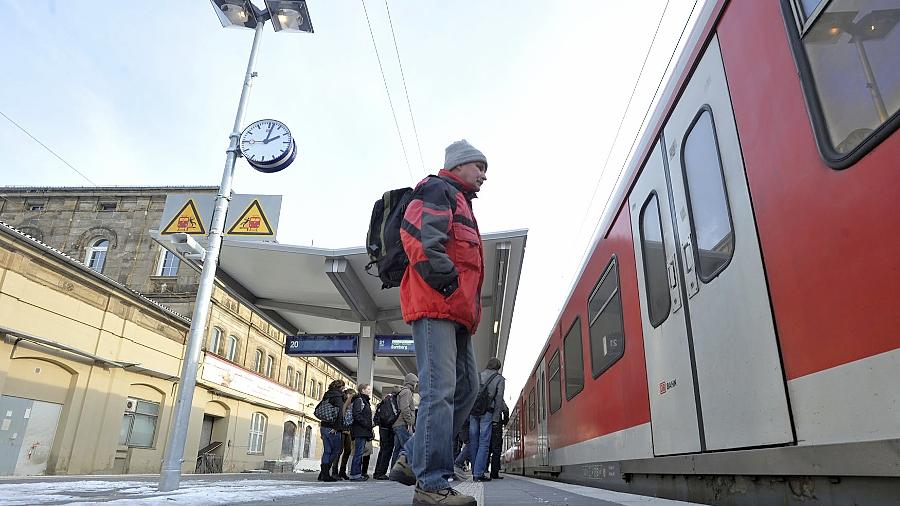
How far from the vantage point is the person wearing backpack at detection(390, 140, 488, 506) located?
101 inches

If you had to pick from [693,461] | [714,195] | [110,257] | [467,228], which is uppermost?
[110,257]

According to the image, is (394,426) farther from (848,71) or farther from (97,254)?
(97,254)

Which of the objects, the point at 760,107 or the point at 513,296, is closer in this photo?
the point at 760,107

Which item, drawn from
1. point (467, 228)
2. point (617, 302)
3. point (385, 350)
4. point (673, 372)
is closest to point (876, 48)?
point (467, 228)

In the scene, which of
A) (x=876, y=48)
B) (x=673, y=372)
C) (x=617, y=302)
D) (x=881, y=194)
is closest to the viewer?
(x=881, y=194)

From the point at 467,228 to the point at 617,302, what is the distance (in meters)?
2.60

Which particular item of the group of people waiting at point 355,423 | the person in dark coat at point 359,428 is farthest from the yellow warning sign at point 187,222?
the person in dark coat at point 359,428

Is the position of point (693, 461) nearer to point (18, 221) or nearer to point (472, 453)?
point (472, 453)

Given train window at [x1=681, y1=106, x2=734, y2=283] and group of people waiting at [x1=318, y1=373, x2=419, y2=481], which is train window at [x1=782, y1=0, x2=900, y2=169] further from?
group of people waiting at [x1=318, y1=373, x2=419, y2=481]

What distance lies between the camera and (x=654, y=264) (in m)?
4.01

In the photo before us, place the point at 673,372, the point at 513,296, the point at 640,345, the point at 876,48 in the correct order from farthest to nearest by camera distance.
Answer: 1. the point at 513,296
2. the point at 640,345
3. the point at 673,372
4. the point at 876,48

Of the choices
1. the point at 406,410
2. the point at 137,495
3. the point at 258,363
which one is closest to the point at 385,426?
the point at 406,410

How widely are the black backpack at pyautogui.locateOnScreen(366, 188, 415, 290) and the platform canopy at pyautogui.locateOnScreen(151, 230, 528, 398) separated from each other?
8307 mm

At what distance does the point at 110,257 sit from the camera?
23375 mm
